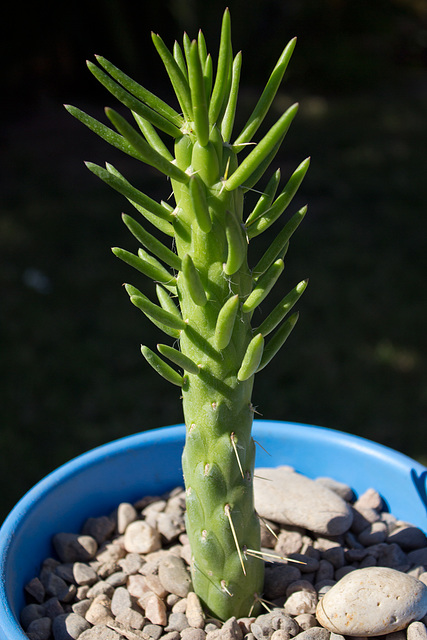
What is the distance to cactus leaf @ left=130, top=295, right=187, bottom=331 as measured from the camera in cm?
84

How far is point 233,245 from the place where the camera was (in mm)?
814

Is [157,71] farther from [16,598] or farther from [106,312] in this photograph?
[16,598]

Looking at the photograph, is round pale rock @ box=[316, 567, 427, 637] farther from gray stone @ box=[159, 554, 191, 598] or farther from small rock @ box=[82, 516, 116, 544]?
small rock @ box=[82, 516, 116, 544]

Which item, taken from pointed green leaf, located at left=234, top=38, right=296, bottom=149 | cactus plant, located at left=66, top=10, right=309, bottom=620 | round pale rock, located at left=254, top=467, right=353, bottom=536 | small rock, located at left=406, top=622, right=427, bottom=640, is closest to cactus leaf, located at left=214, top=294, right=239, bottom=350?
cactus plant, located at left=66, top=10, right=309, bottom=620

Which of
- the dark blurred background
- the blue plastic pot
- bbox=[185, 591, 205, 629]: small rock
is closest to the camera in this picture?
bbox=[185, 591, 205, 629]: small rock

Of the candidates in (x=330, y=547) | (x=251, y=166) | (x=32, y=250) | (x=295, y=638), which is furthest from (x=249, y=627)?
(x=32, y=250)

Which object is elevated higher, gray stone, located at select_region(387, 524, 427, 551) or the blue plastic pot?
the blue plastic pot

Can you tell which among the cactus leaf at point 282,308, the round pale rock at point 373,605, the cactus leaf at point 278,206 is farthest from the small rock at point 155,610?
the cactus leaf at point 278,206

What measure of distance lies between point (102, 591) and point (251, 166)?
0.74 m

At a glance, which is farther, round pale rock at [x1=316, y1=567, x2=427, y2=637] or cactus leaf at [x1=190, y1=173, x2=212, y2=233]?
round pale rock at [x1=316, y1=567, x2=427, y2=637]

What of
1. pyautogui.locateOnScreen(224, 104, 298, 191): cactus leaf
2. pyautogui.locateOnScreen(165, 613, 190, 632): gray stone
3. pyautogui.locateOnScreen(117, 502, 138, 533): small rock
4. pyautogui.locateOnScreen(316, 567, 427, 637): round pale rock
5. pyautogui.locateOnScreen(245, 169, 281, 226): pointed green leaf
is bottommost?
pyautogui.locateOnScreen(165, 613, 190, 632): gray stone

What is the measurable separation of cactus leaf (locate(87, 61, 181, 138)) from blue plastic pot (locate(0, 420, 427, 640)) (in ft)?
2.18

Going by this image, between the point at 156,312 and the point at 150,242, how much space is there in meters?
0.09

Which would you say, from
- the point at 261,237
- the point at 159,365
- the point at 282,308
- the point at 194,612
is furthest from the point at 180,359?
the point at 261,237
